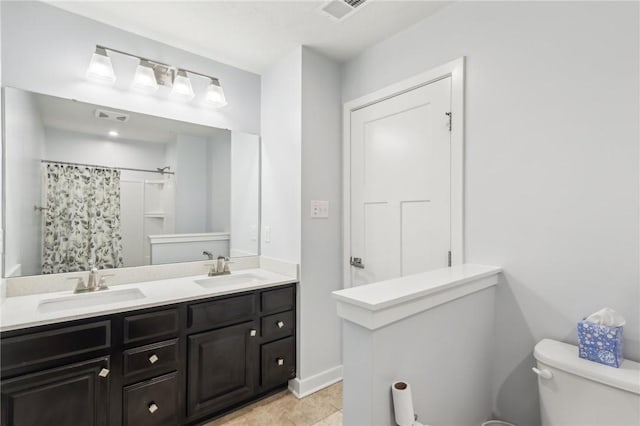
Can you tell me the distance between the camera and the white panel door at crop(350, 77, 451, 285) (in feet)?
6.12

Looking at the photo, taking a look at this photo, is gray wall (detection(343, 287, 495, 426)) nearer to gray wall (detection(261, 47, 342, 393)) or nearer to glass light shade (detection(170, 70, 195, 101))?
gray wall (detection(261, 47, 342, 393))

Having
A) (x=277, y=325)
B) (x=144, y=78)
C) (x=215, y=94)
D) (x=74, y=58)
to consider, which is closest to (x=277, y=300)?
(x=277, y=325)

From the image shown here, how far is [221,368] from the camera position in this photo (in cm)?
188

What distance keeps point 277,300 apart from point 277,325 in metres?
→ 0.18

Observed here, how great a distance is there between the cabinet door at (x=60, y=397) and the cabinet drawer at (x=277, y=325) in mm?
900

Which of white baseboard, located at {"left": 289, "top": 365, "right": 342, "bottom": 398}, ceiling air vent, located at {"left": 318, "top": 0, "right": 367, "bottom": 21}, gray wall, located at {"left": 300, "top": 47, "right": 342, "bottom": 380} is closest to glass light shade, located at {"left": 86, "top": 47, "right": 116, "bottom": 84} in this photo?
gray wall, located at {"left": 300, "top": 47, "right": 342, "bottom": 380}

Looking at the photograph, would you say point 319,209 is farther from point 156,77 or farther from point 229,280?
point 156,77

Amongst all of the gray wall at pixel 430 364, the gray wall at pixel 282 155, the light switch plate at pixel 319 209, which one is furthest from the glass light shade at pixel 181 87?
the gray wall at pixel 430 364

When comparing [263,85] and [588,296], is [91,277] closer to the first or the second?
[263,85]

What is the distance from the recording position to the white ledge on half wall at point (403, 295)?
1.03 meters

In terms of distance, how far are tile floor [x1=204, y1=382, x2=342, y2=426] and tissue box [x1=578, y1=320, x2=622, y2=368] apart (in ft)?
4.62

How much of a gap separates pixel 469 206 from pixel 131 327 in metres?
1.94

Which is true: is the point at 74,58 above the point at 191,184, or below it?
above

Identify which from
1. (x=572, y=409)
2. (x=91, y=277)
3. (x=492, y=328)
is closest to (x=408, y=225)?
(x=492, y=328)
